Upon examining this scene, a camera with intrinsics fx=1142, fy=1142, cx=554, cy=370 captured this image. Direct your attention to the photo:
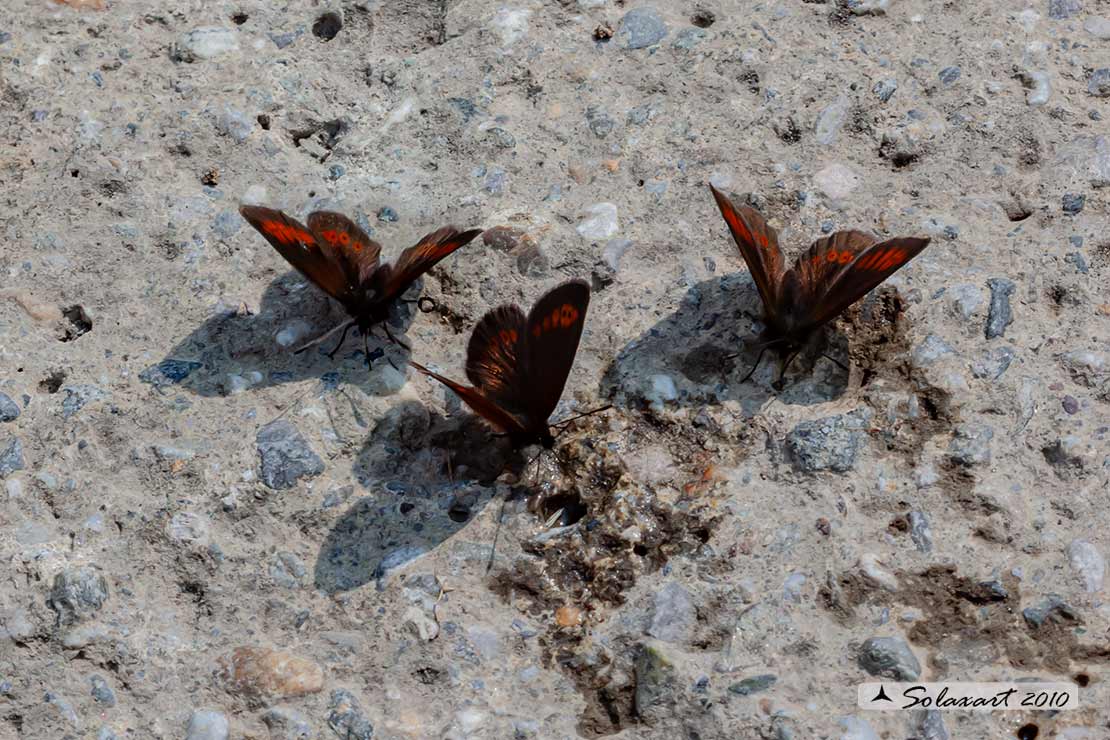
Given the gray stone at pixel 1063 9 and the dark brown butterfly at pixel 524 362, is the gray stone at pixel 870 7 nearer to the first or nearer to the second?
the gray stone at pixel 1063 9

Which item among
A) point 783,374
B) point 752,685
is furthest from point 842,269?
point 752,685

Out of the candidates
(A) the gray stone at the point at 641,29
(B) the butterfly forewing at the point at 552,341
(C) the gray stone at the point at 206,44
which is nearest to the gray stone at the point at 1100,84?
(A) the gray stone at the point at 641,29

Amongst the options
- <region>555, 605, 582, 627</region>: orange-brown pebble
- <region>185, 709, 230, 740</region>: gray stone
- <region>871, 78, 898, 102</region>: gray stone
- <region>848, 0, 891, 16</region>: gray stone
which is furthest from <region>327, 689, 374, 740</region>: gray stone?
<region>848, 0, 891, 16</region>: gray stone

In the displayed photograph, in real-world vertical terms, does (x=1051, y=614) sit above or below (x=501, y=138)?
below

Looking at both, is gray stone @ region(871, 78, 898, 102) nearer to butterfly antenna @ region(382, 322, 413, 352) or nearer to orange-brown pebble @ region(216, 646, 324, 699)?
butterfly antenna @ region(382, 322, 413, 352)

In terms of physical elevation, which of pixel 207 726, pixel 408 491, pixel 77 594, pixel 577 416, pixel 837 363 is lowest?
pixel 207 726

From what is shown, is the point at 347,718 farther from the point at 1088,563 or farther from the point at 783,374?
the point at 1088,563
